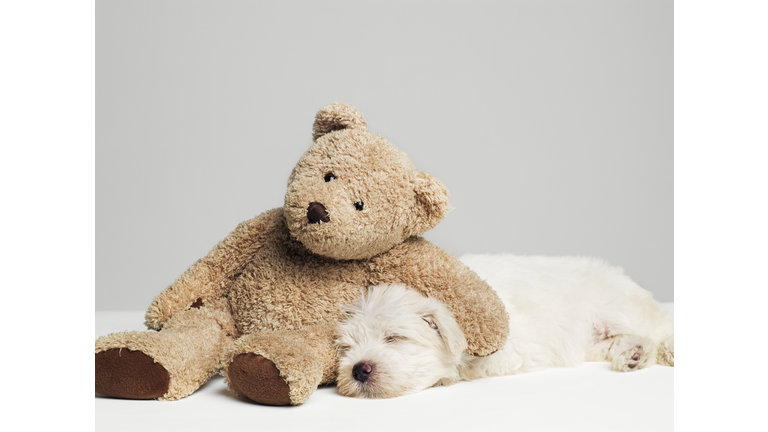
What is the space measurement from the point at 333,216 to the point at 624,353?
1.12 metres

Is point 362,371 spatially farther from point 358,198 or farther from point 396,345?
point 358,198

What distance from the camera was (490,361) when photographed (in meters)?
2.10

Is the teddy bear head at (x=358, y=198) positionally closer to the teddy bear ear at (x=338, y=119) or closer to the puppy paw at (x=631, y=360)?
the teddy bear ear at (x=338, y=119)

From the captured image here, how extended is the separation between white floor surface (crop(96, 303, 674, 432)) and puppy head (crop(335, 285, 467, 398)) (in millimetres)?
Result: 46

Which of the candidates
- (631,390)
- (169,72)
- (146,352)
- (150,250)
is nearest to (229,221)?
(150,250)

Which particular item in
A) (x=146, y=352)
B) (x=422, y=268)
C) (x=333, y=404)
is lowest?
(x=333, y=404)

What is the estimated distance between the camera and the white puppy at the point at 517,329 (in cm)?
189

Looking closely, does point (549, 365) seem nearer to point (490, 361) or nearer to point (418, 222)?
point (490, 361)

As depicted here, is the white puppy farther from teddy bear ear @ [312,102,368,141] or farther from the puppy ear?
teddy bear ear @ [312,102,368,141]

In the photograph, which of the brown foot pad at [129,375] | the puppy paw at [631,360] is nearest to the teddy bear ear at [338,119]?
the brown foot pad at [129,375]

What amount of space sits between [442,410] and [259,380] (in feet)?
1.57

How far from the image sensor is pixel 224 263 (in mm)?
2195

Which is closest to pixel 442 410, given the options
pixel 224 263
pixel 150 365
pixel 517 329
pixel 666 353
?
pixel 517 329

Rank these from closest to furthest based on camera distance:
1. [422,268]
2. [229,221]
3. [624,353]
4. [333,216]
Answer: [333,216], [422,268], [624,353], [229,221]
